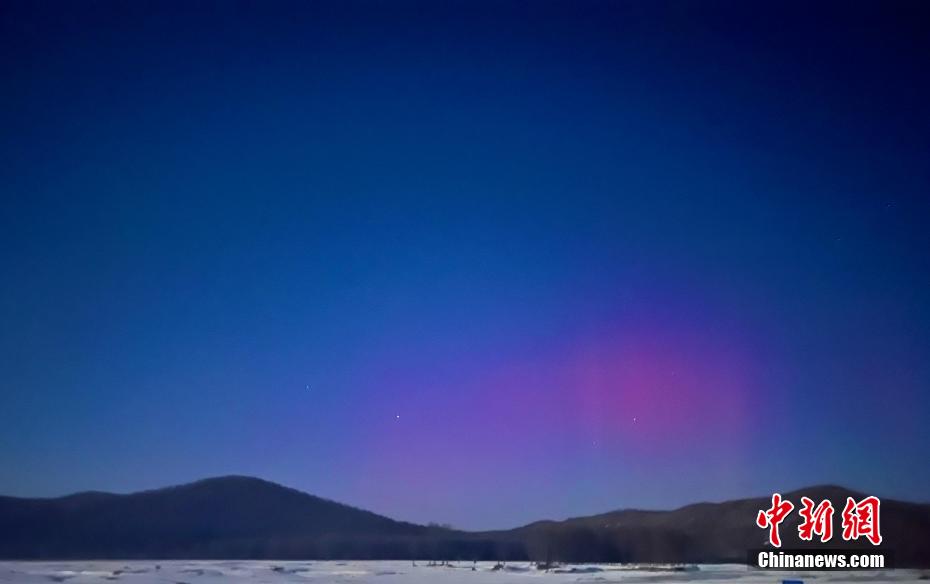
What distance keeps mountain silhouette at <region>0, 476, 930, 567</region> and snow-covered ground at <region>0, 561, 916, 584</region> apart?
2.7 inches

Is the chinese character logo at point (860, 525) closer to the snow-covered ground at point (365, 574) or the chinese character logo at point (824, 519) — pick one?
the chinese character logo at point (824, 519)

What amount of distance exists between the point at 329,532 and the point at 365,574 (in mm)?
324

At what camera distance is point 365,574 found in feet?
24.0

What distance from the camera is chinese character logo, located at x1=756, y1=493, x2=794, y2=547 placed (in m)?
7.29

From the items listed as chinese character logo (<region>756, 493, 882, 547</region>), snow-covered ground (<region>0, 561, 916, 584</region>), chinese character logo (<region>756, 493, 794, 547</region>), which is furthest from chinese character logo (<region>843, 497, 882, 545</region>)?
chinese character logo (<region>756, 493, 794, 547</region>)

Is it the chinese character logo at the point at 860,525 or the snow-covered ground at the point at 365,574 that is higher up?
the chinese character logo at the point at 860,525

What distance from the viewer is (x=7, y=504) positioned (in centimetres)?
723

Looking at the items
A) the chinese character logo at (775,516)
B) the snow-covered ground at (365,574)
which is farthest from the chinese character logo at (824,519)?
the snow-covered ground at (365,574)

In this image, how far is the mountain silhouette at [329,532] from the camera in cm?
730

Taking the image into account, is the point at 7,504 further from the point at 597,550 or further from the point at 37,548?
the point at 597,550

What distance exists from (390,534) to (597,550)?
1.23 m

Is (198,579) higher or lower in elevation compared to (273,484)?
lower

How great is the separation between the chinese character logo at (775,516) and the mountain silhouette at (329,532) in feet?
0.12

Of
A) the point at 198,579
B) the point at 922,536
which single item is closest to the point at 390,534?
the point at 198,579
